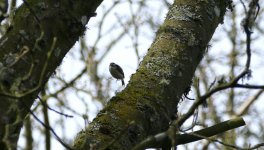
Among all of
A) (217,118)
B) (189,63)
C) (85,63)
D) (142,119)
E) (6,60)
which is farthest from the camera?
(217,118)

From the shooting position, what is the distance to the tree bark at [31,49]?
1.84m

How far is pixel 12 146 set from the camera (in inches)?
68.7

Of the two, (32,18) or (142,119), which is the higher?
(32,18)

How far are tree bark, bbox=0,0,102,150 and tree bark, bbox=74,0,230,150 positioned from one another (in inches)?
12.2

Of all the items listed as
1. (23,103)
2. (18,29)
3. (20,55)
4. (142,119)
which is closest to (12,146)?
(23,103)

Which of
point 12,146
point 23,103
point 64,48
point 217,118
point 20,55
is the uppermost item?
point 217,118

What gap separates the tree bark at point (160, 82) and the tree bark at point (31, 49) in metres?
0.31

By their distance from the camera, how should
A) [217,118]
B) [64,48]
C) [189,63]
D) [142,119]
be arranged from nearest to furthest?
[64,48]
[142,119]
[189,63]
[217,118]

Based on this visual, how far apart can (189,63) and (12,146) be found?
3.12 ft

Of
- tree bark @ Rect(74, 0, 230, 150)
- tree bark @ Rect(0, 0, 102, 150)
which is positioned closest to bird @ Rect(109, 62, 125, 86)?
tree bark @ Rect(74, 0, 230, 150)

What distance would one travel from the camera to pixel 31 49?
77.0 inches

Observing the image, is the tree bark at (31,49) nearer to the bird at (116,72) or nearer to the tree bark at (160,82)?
the tree bark at (160,82)

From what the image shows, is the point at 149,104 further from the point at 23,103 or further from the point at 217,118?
the point at 217,118

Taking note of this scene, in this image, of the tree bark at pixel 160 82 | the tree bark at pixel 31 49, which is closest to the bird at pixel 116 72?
the tree bark at pixel 160 82
